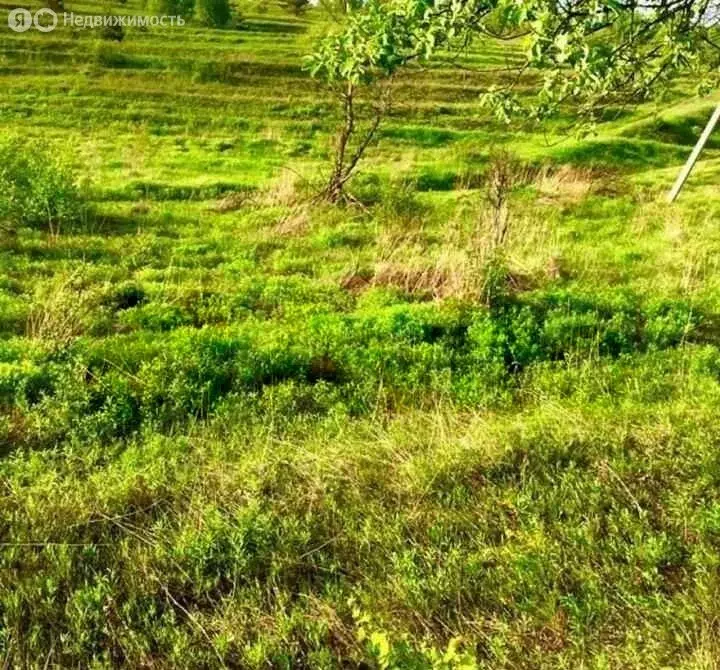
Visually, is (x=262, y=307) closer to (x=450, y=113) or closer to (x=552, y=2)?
(x=552, y=2)

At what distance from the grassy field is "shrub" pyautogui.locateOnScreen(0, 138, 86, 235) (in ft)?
1.98

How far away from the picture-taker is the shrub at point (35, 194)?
42.7 ft

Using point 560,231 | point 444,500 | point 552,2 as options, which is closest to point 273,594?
point 444,500

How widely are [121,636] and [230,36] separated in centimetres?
6168

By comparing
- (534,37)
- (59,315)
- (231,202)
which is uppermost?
(534,37)

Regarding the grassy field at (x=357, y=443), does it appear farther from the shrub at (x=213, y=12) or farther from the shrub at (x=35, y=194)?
the shrub at (x=213, y=12)

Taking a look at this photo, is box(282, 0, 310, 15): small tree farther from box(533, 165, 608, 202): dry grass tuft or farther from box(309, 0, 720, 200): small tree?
box(309, 0, 720, 200): small tree

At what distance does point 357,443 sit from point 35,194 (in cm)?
1064

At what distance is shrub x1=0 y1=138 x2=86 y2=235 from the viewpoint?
13.0m

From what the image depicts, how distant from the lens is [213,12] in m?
60.7

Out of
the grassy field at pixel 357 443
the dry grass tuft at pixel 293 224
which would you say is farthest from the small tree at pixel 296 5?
the grassy field at pixel 357 443

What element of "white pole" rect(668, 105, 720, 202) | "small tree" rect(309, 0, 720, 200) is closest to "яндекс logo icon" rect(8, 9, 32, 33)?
"white pole" rect(668, 105, 720, 202)

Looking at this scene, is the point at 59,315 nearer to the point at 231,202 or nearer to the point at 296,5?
the point at 231,202

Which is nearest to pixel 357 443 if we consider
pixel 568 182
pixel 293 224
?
pixel 293 224
